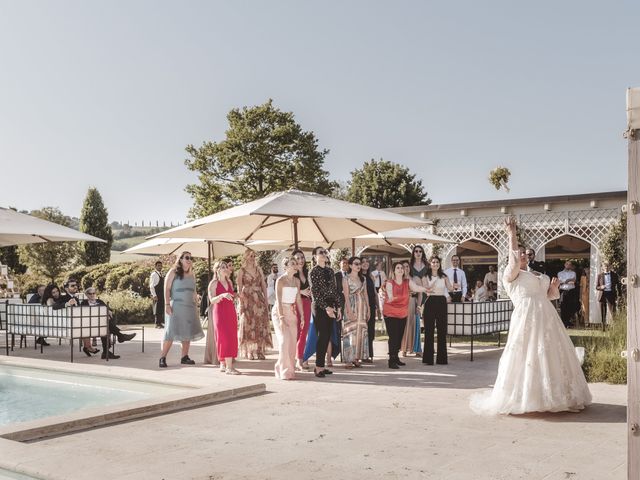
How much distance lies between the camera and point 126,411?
21.3 feet

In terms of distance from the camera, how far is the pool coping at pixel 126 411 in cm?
576

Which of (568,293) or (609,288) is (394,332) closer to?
(609,288)

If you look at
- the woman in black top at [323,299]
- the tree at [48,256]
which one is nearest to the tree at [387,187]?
the tree at [48,256]

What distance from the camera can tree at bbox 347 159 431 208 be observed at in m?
50.9

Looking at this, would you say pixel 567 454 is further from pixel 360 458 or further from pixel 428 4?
pixel 428 4

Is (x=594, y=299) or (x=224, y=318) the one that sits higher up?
(x=224, y=318)

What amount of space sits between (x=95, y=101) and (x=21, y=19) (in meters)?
5.13

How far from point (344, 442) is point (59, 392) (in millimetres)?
4965

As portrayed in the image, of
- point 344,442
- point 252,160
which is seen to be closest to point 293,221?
point 344,442

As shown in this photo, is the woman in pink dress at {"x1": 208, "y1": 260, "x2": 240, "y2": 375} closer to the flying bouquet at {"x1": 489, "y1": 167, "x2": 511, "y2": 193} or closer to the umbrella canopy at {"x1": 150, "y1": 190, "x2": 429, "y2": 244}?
the umbrella canopy at {"x1": 150, "y1": 190, "x2": 429, "y2": 244}

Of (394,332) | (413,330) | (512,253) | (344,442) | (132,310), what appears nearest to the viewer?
(344,442)


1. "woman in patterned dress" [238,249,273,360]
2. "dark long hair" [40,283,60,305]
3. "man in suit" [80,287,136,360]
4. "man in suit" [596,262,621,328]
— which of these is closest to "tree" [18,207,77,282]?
"dark long hair" [40,283,60,305]

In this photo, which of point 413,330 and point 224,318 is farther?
point 413,330

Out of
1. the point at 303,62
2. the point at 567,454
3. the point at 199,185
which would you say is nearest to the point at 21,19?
the point at 303,62
